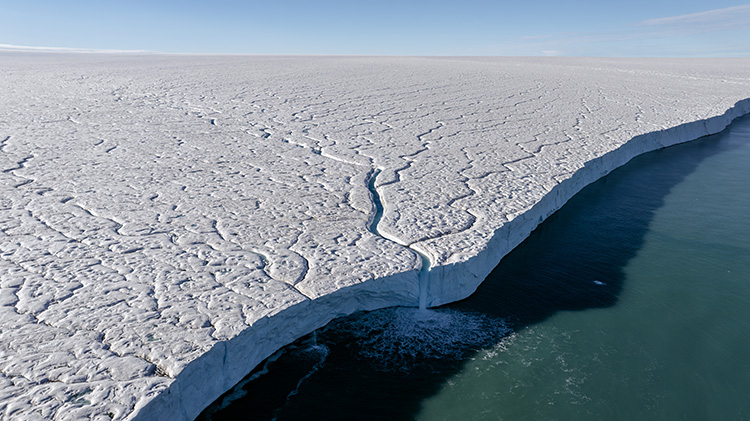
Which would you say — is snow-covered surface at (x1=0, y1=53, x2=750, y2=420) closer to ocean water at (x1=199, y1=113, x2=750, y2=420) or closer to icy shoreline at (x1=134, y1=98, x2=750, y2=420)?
icy shoreline at (x1=134, y1=98, x2=750, y2=420)

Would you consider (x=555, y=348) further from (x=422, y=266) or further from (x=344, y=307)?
(x=344, y=307)

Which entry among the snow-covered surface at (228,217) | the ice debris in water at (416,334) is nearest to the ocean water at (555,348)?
the ice debris in water at (416,334)

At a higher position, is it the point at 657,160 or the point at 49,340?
the point at 49,340

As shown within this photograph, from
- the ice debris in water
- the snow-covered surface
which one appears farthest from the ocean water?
the snow-covered surface

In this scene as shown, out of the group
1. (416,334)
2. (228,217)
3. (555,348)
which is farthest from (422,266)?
(228,217)

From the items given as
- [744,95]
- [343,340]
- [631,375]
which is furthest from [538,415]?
[744,95]

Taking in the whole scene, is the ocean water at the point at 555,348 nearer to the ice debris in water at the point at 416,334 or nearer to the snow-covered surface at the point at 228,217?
the ice debris in water at the point at 416,334

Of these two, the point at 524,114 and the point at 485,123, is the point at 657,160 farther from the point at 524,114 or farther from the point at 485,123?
the point at 485,123

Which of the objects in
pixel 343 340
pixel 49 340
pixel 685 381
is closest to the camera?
pixel 49 340
